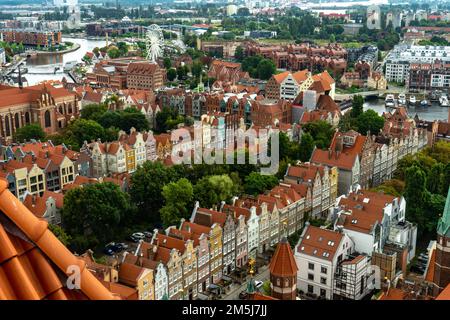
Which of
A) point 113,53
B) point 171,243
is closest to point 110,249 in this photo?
point 171,243

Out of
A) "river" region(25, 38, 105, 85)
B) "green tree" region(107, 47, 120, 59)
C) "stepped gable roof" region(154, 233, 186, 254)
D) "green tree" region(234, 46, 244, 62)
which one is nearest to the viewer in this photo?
"stepped gable roof" region(154, 233, 186, 254)

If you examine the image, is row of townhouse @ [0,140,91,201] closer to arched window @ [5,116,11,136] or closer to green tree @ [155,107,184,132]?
arched window @ [5,116,11,136]

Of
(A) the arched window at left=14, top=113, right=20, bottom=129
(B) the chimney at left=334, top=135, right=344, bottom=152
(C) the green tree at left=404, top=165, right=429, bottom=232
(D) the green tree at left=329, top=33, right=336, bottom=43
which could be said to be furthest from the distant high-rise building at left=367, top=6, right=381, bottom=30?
(C) the green tree at left=404, top=165, right=429, bottom=232

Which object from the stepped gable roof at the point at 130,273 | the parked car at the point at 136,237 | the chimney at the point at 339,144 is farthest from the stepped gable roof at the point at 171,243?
the chimney at the point at 339,144

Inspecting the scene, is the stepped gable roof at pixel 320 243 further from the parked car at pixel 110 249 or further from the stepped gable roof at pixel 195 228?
the parked car at pixel 110 249
